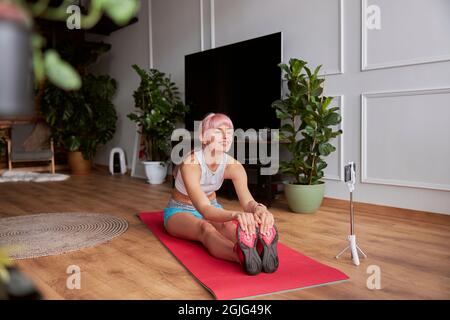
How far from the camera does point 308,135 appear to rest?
10.5 feet

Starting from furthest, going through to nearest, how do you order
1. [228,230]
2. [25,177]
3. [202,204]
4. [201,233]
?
1. [25,177]
2. [201,233]
3. [228,230]
4. [202,204]

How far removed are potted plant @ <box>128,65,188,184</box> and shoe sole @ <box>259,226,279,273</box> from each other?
10.5ft

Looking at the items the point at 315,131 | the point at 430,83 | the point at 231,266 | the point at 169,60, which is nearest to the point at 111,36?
the point at 169,60

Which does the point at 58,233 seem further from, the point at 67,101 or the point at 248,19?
the point at 67,101

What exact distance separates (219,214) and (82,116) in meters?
4.92

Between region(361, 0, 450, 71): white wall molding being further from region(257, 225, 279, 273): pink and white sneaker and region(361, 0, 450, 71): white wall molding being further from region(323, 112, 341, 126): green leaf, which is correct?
region(257, 225, 279, 273): pink and white sneaker

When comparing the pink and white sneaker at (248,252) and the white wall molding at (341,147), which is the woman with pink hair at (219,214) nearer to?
the pink and white sneaker at (248,252)

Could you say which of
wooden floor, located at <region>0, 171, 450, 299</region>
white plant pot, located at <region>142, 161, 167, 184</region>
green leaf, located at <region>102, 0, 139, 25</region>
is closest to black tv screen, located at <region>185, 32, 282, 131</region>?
white plant pot, located at <region>142, 161, 167, 184</region>

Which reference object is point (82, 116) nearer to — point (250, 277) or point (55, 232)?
point (55, 232)

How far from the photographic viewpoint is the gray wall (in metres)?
2.88

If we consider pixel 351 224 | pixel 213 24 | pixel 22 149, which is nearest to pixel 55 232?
pixel 351 224

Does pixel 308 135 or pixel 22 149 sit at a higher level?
pixel 308 135

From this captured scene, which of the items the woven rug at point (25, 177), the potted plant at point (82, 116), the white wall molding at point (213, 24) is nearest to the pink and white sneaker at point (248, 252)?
the white wall molding at point (213, 24)

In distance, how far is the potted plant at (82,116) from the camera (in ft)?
20.4
